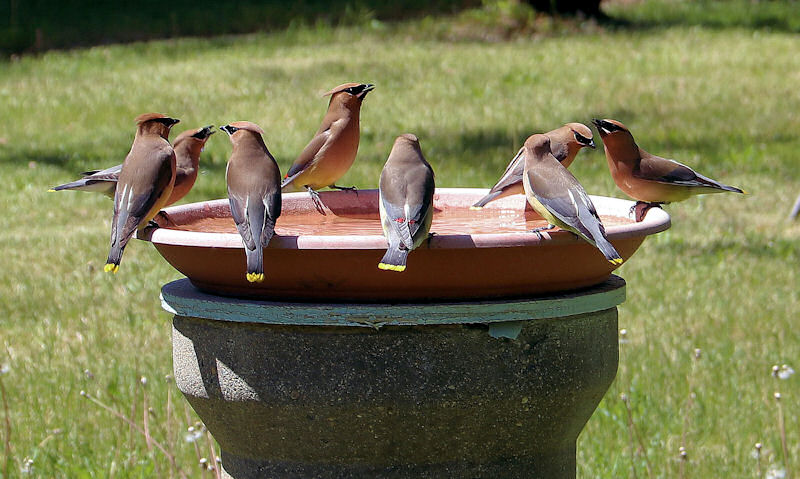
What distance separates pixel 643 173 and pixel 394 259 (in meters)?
1.28

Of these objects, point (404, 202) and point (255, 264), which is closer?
point (255, 264)

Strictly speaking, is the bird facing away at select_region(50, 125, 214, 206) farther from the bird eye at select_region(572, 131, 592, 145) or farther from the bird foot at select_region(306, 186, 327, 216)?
the bird eye at select_region(572, 131, 592, 145)

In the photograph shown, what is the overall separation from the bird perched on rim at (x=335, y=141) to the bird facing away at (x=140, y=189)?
0.69 metres

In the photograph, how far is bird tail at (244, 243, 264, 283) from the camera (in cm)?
259

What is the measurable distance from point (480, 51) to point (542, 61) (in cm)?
94

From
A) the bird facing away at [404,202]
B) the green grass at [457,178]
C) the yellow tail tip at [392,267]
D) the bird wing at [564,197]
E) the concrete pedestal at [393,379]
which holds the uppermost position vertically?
the bird facing away at [404,202]

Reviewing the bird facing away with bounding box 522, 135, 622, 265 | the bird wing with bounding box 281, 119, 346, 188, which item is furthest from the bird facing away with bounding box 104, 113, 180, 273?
the bird facing away with bounding box 522, 135, 622, 265

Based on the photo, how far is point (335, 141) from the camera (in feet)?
12.1

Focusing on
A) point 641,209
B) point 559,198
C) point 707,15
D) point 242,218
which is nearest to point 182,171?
point 242,218

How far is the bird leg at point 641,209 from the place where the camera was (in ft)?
11.1

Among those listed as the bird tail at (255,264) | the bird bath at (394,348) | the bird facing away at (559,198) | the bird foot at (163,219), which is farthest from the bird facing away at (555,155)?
the bird tail at (255,264)

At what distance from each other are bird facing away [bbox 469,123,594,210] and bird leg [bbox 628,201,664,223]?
22 centimetres

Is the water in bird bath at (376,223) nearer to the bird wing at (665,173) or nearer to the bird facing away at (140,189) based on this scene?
the bird wing at (665,173)

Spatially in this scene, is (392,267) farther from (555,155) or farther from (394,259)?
(555,155)
